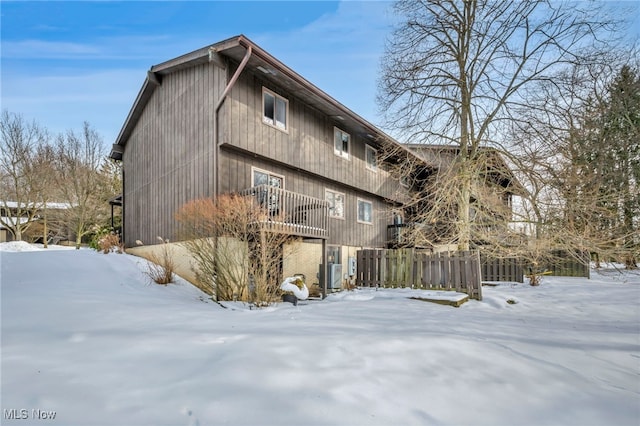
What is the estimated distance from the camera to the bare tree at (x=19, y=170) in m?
24.1

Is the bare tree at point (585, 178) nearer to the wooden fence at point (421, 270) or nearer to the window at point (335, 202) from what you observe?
the wooden fence at point (421, 270)

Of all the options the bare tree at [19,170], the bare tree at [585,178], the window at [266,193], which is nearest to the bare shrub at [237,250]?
the window at [266,193]

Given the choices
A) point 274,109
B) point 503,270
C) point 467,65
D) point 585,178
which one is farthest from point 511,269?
point 274,109

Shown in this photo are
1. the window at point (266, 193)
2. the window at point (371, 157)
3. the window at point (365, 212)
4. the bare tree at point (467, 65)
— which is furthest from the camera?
the window at point (371, 157)

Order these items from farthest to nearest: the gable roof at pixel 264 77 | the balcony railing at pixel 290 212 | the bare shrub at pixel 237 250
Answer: the gable roof at pixel 264 77 → the balcony railing at pixel 290 212 → the bare shrub at pixel 237 250

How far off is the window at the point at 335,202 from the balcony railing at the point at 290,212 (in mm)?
2403

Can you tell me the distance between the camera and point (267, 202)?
888 centimetres

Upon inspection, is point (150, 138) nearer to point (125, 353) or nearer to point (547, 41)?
point (125, 353)

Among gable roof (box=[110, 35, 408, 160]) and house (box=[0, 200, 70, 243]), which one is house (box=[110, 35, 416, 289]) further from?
house (box=[0, 200, 70, 243])

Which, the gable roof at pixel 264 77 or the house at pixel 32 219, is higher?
the gable roof at pixel 264 77

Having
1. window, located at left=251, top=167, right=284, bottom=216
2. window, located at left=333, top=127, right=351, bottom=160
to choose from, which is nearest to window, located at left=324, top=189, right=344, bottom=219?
window, located at left=333, top=127, right=351, bottom=160

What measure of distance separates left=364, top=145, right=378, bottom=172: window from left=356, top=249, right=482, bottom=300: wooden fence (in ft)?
16.6

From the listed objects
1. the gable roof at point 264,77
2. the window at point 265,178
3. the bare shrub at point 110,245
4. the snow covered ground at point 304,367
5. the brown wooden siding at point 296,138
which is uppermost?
the gable roof at point 264,77

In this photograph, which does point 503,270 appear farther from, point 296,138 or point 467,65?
point 296,138
